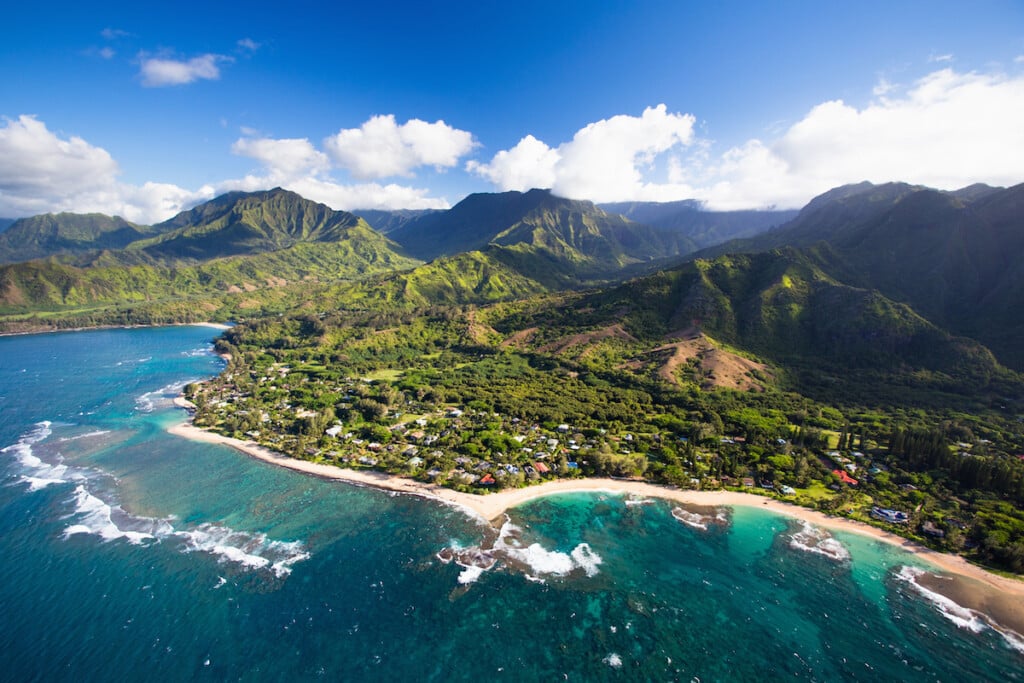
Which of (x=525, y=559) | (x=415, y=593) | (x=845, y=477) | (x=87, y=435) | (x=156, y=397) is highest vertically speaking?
(x=156, y=397)

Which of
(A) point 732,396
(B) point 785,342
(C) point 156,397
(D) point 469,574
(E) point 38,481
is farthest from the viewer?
(B) point 785,342

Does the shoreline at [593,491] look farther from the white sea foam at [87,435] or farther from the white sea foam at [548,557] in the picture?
the white sea foam at [87,435]

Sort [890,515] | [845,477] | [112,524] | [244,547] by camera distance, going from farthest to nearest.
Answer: [845,477] → [890,515] → [112,524] → [244,547]

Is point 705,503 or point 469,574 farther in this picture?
point 705,503

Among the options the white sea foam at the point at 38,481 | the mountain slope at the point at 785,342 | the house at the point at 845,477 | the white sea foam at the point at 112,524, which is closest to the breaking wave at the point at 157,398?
the white sea foam at the point at 38,481

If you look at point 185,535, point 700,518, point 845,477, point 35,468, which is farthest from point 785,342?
point 35,468

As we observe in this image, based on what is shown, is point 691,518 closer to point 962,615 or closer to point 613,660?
point 613,660

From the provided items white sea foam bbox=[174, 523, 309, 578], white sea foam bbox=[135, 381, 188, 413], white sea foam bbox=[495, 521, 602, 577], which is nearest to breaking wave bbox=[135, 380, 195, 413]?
white sea foam bbox=[135, 381, 188, 413]
